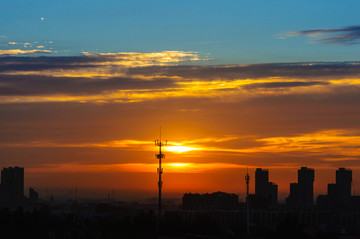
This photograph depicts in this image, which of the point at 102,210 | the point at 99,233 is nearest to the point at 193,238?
the point at 99,233

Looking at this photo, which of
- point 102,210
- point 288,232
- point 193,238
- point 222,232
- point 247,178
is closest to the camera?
point 288,232

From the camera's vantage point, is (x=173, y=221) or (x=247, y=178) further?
(x=247, y=178)

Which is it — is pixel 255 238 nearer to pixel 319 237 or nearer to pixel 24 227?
pixel 319 237

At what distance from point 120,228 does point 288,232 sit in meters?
31.8

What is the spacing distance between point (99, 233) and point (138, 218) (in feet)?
65.1

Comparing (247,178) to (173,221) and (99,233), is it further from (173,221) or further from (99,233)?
(99,233)

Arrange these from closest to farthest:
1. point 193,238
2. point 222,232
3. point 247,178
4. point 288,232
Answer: point 288,232 < point 193,238 < point 222,232 < point 247,178

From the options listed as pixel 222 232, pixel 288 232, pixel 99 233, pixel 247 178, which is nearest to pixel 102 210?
pixel 247 178

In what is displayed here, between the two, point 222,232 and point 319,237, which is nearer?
point 319,237

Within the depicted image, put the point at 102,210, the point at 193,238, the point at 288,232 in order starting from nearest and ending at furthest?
the point at 288,232, the point at 193,238, the point at 102,210

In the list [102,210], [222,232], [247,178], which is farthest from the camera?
[102,210]

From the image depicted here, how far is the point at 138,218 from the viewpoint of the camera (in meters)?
108

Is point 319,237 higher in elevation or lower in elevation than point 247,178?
lower

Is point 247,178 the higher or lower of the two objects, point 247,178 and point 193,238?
the higher
